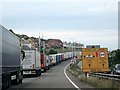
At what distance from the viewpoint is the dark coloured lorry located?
2438cm

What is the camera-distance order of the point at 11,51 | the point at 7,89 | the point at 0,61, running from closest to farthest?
the point at 0,61, the point at 7,89, the point at 11,51

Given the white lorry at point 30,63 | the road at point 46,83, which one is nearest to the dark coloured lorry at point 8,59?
the road at point 46,83

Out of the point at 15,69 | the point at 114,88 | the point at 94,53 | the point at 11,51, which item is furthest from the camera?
the point at 94,53

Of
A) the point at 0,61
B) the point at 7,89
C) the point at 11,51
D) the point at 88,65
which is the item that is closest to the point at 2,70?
the point at 0,61

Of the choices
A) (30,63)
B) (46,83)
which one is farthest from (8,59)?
(30,63)

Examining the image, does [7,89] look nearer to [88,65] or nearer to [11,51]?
[11,51]

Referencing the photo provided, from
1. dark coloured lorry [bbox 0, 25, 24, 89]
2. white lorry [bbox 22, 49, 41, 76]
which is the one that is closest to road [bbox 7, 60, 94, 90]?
dark coloured lorry [bbox 0, 25, 24, 89]

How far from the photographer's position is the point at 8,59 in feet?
88.7

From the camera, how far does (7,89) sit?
2620 centimetres

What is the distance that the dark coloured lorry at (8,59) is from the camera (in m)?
24.4

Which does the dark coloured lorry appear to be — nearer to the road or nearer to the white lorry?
the road

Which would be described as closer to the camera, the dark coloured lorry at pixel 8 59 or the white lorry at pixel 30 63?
the dark coloured lorry at pixel 8 59

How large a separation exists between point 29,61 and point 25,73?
1.46 m

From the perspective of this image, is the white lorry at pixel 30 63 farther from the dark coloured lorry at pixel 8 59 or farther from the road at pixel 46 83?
the dark coloured lorry at pixel 8 59
